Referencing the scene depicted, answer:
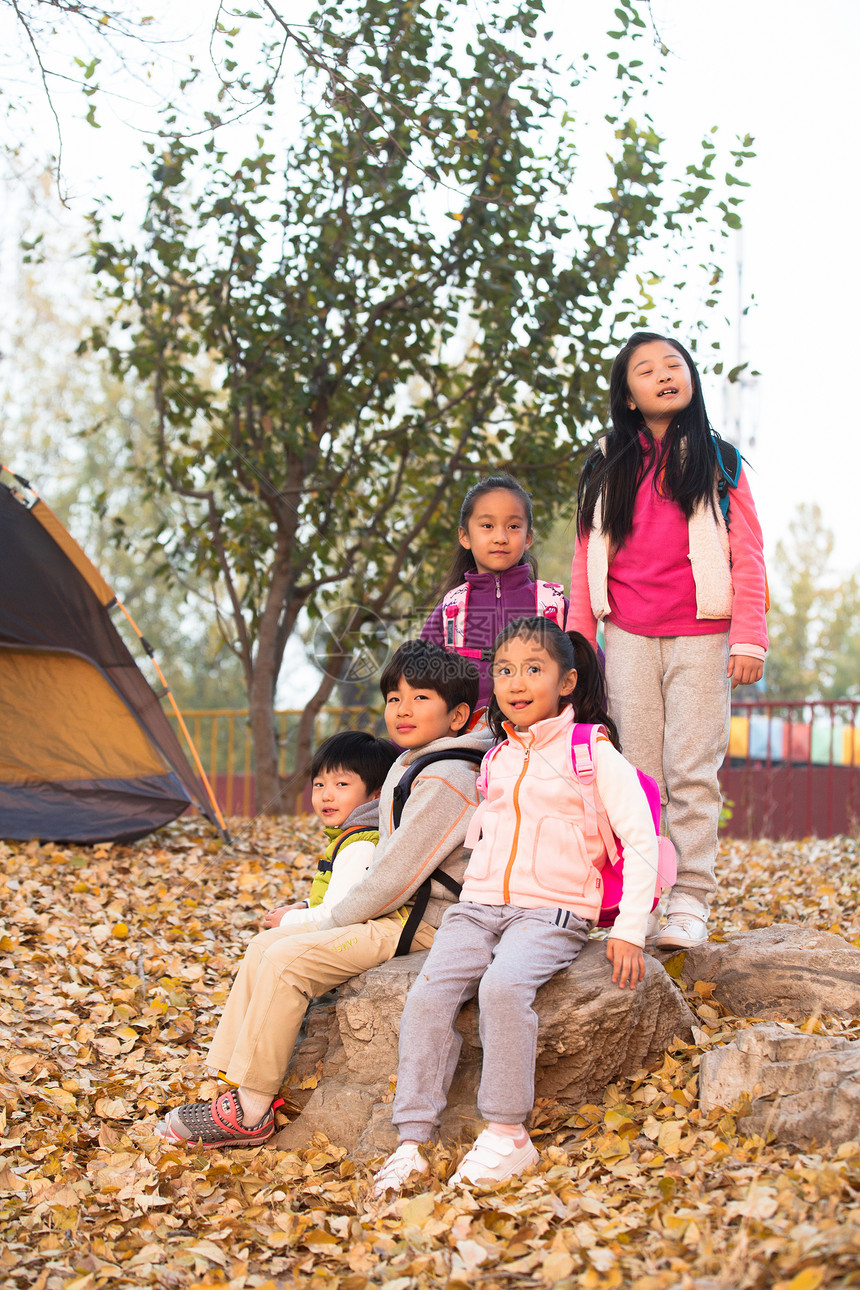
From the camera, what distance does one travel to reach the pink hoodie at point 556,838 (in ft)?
7.61

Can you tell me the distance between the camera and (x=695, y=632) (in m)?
2.89

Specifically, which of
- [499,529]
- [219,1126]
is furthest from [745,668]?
[219,1126]

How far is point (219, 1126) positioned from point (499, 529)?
5.83 feet

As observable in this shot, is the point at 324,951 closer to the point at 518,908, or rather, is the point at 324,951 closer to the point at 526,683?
the point at 518,908

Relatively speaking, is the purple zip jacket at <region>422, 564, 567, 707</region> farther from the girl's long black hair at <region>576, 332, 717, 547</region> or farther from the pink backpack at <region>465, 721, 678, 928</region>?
the pink backpack at <region>465, 721, 678, 928</region>

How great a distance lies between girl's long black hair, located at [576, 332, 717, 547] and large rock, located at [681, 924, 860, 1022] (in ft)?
3.97

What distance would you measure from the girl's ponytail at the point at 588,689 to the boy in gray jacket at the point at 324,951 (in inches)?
10.9

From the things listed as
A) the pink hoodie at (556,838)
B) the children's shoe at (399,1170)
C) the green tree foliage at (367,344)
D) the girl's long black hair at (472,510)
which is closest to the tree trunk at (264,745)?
the green tree foliage at (367,344)

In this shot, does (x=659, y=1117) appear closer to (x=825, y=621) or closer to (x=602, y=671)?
(x=602, y=671)

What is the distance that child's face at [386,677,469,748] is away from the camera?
2.82m

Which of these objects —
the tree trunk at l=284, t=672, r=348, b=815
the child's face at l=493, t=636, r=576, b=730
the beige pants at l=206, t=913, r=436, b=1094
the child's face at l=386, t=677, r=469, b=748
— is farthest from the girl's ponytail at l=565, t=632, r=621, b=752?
the tree trunk at l=284, t=672, r=348, b=815

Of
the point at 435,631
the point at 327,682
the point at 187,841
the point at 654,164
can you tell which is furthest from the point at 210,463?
the point at 435,631

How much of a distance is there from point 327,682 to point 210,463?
1813 millimetres

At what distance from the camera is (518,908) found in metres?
2.41
